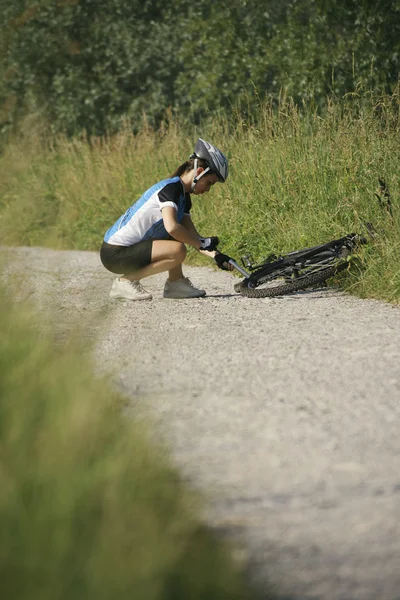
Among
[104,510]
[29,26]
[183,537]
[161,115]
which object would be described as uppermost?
[104,510]

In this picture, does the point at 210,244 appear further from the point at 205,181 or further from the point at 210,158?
the point at 210,158

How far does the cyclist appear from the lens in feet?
24.6

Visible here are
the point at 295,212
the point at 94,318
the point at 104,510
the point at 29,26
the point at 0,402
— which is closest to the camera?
the point at 104,510

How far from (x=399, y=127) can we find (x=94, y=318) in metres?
5.65

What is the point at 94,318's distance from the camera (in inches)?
149

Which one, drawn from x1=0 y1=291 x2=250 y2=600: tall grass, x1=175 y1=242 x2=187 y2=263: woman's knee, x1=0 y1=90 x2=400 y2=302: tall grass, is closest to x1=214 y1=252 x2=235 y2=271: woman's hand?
x1=175 y1=242 x2=187 y2=263: woman's knee

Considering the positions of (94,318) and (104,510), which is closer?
(104,510)

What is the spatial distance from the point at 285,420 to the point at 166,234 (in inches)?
157

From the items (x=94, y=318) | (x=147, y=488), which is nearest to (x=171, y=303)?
A: (x=94, y=318)

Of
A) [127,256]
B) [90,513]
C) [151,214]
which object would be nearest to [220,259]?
[151,214]

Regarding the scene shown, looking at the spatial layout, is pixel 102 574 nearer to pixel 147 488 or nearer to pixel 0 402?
pixel 147 488

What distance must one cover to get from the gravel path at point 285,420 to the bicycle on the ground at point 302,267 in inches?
24.4

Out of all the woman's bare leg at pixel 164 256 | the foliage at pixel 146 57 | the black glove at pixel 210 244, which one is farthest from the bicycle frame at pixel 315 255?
the foliage at pixel 146 57

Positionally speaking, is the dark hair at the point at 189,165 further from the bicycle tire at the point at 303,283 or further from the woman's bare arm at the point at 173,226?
the bicycle tire at the point at 303,283
